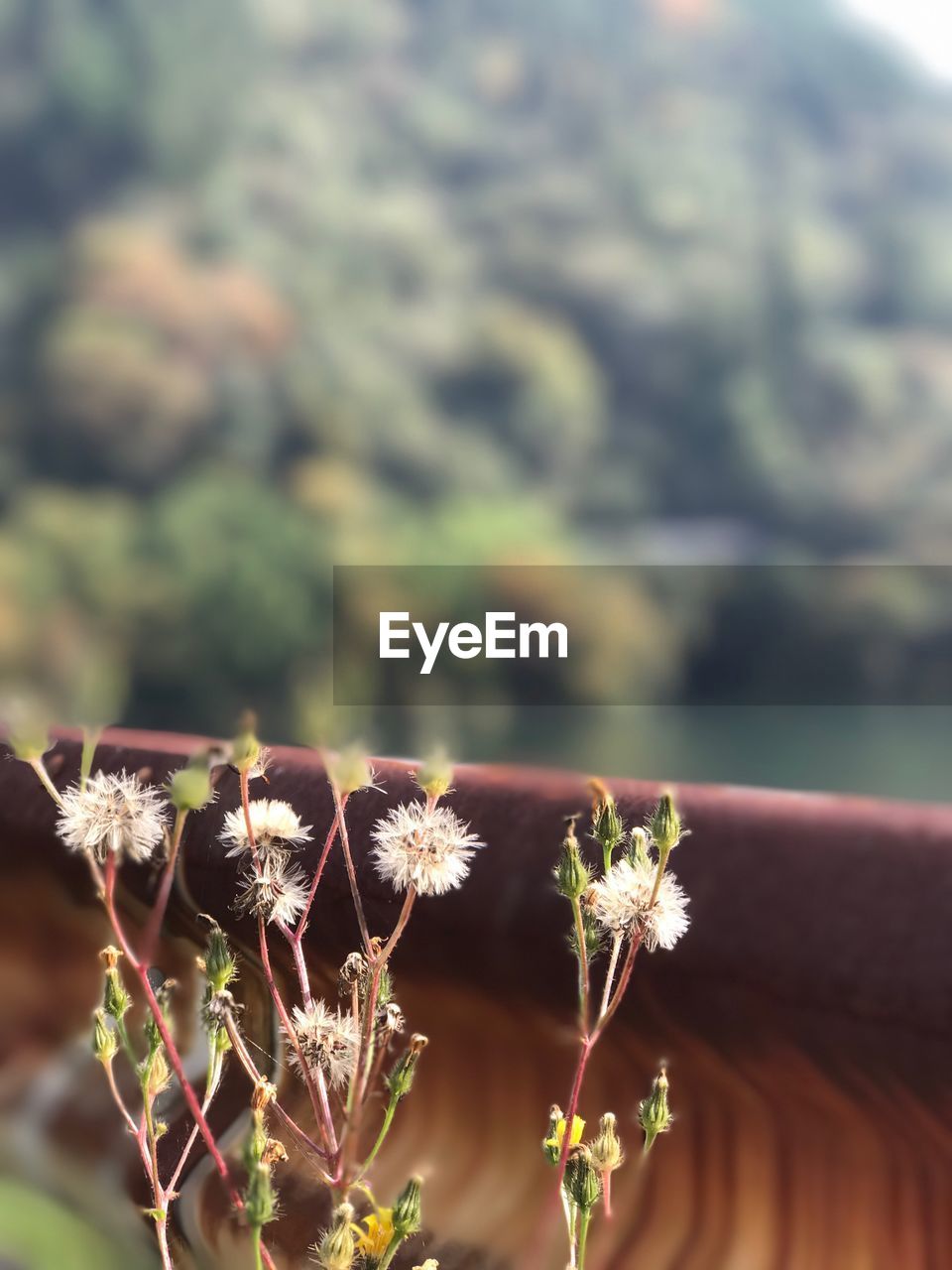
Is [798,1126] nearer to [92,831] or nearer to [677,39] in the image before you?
[92,831]

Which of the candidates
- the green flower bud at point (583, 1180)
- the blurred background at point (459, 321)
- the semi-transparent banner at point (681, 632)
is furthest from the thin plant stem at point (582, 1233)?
the semi-transparent banner at point (681, 632)

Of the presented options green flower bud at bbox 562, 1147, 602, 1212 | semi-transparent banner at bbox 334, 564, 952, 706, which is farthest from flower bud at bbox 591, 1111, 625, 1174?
semi-transparent banner at bbox 334, 564, 952, 706

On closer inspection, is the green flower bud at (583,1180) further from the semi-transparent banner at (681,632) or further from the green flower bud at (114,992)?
the semi-transparent banner at (681,632)

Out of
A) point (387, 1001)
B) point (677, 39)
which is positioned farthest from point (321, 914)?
point (677, 39)

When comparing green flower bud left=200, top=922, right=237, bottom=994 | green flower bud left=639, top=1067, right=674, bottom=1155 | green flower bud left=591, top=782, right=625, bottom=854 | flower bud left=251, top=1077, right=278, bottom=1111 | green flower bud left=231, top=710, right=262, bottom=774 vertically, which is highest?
green flower bud left=231, top=710, right=262, bottom=774

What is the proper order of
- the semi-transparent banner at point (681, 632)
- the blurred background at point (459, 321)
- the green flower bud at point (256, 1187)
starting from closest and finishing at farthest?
the green flower bud at point (256, 1187) < the semi-transparent banner at point (681, 632) < the blurred background at point (459, 321)

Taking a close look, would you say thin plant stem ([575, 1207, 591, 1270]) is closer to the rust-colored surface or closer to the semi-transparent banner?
the rust-colored surface

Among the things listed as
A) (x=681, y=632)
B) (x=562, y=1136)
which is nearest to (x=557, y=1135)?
(x=562, y=1136)
